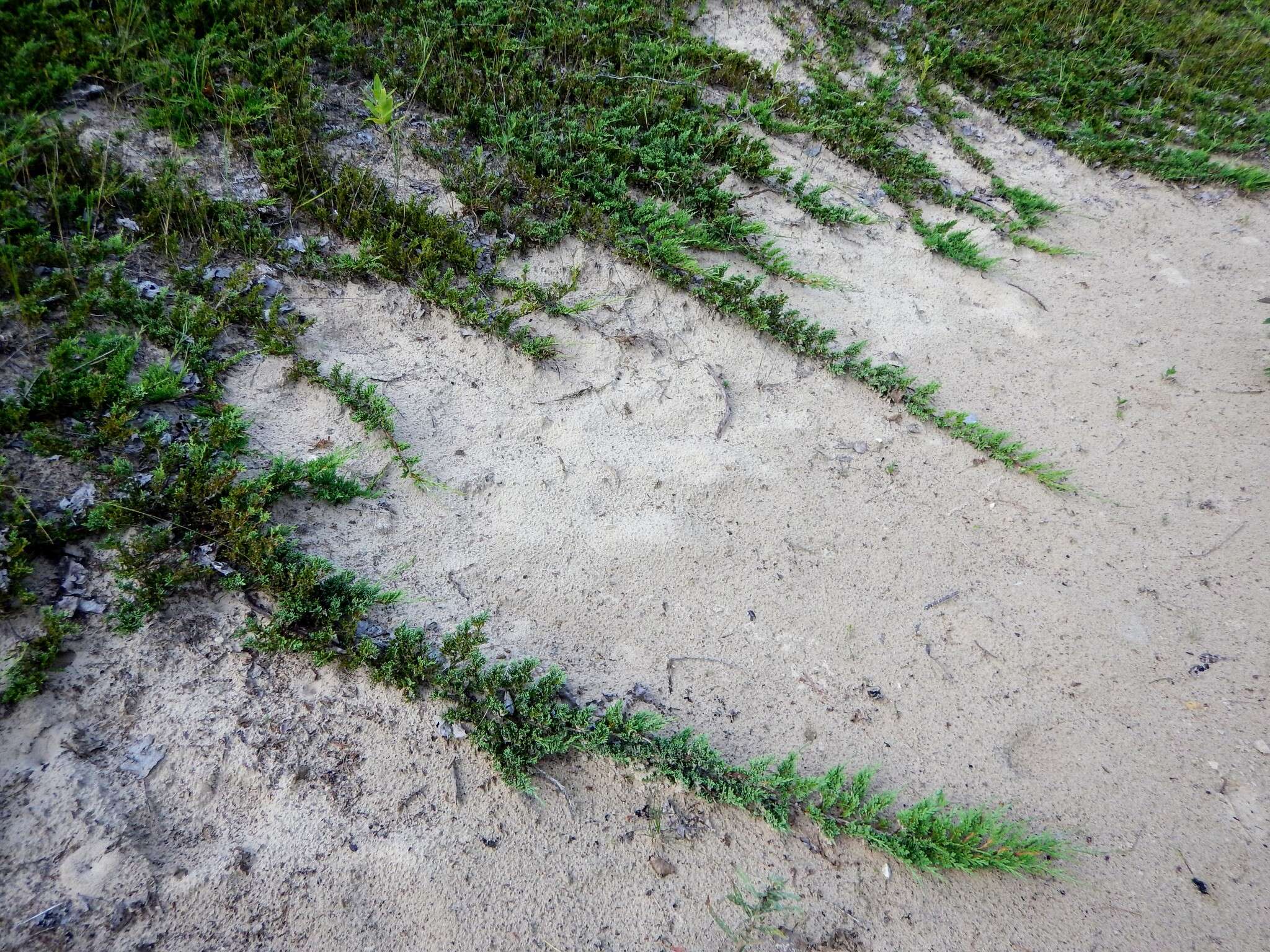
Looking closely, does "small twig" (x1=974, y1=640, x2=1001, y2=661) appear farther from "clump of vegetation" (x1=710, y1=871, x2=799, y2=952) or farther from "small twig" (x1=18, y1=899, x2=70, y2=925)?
"small twig" (x1=18, y1=899, x2=70, y2=925)

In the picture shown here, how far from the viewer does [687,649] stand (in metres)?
3.55

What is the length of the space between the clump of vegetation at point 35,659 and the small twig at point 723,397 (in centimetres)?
324

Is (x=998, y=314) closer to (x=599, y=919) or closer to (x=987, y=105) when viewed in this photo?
(x=987, y=105)

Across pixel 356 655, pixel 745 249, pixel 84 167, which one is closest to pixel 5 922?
pixel 356 655

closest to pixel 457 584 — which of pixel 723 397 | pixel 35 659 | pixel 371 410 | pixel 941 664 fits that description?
pixel 371 410

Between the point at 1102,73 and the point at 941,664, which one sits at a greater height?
the point at 1102,73

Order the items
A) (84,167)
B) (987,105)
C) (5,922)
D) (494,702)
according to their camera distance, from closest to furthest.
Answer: (5,922), (494,702), (84,167), (987,105)

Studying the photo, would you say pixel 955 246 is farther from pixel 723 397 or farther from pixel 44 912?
pixel 44 912

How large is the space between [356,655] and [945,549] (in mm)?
3149

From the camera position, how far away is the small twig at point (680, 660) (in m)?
3.44

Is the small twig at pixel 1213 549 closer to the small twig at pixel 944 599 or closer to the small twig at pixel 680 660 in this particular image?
the small twig at pixel 944 599

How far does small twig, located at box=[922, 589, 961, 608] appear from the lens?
153 inches

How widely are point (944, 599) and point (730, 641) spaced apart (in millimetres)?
1243

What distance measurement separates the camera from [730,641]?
362 cm
